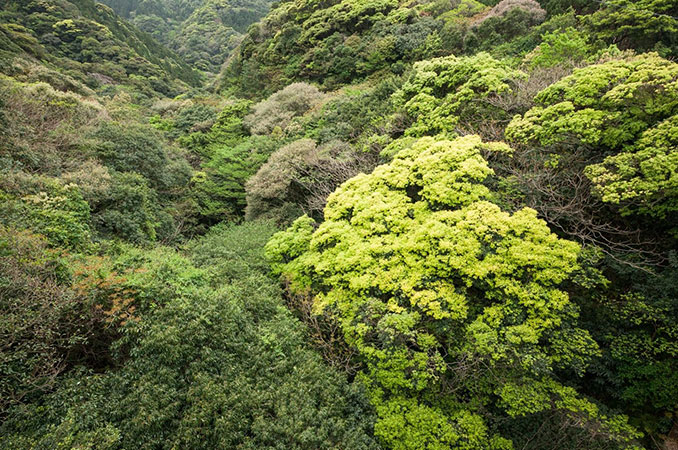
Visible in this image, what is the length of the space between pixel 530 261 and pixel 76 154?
18.0 m

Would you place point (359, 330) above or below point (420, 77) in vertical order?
below

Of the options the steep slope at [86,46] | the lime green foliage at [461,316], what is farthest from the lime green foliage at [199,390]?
the steep slope at [86,46]

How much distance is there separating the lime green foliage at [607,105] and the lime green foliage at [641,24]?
9248 millimetres

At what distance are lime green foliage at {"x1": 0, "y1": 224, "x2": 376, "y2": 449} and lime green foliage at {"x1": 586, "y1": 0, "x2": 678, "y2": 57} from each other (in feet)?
66.0

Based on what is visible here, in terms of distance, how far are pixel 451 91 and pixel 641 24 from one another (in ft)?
34.6

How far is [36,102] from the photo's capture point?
14.5 m

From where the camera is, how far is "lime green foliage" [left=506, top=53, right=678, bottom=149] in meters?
7.09

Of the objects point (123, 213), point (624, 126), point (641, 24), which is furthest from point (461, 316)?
point (641, 24)

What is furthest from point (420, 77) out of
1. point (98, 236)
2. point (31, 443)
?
point (31, 443)

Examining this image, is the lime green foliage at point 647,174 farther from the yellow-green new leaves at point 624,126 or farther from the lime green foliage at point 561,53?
the lime green foliage at point 561,53

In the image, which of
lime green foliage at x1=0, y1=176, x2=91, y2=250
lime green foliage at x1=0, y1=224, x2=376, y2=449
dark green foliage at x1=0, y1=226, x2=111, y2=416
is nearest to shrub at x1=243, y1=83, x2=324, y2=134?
lime green foliage at x1=0, y1=176, x2=91, y2=250

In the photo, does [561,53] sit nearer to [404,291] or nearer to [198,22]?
[404,291]

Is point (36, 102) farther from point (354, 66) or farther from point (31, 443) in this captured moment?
point (354, 66)

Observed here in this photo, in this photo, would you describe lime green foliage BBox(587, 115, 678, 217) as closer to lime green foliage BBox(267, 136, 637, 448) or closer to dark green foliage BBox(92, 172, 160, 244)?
lime green foliage BBox(267, 136, 637, 448)
